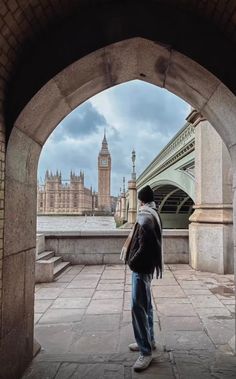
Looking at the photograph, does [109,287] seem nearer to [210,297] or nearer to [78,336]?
[210,297]

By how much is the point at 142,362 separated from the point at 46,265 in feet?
13.2

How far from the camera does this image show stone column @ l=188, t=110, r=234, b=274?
754cm

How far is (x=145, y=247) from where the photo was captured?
121 inches

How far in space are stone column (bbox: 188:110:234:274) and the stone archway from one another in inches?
178

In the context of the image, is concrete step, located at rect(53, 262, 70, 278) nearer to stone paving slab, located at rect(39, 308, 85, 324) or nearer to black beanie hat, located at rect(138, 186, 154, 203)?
stone paving slab, located at rect(39, 308, 85, 324)

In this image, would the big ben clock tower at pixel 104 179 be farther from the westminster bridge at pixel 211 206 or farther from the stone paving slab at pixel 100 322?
the stone paving slab at pixel 100 322

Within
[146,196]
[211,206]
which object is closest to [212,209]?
[211,206]

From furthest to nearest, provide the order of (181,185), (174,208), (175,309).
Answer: (174,208) < (181,185) < (175,309)

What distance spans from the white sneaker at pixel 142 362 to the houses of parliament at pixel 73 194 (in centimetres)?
8695

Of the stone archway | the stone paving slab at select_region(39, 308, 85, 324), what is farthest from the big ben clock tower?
the stone archway

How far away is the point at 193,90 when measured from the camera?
3.46 m

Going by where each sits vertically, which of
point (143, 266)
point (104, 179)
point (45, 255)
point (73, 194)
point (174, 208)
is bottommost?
point (45, 255)

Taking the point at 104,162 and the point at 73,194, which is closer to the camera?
the point at 73,194

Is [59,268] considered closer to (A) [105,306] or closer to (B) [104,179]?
(A) [105,306]
